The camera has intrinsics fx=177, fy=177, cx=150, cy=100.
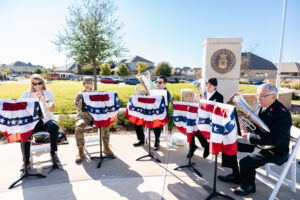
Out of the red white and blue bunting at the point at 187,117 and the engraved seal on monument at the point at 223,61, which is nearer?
the red white and blue bunting at the point at 187,117

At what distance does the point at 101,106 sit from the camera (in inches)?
143

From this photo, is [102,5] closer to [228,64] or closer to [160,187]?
[228,64]

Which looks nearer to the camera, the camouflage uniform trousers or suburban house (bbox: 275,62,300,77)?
the camouflage uniform trousers

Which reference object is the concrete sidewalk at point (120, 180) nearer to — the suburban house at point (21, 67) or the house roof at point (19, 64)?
the suburban house at point (21, 67)

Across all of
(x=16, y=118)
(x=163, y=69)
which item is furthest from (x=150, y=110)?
(x=163, y=69)

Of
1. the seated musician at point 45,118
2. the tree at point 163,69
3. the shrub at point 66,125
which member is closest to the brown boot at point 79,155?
the seated musician at point 45,118

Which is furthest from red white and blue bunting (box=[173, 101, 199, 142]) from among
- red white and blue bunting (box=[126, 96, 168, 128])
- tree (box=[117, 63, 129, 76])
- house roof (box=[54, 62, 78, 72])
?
house roof (box=[54, 62, 78, 72])

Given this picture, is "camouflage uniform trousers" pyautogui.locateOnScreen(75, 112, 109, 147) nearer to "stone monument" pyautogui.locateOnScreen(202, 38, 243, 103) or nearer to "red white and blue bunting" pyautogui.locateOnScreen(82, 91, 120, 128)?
"red white and blue bunting" pyautogui.locateOnScreen(82, 91, 120, 128)

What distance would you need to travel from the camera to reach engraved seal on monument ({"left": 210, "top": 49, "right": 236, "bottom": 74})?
700 cm

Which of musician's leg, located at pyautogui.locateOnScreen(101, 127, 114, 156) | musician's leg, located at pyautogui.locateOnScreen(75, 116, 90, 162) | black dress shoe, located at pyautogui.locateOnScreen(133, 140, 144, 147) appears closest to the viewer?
musician's leg, located at pyautogui.locateOnScreen(75, 116, 90, 162)

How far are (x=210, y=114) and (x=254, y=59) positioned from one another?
62172 millimetres

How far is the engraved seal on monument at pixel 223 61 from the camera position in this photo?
700 cm

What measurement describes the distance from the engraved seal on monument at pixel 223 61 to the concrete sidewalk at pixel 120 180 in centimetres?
386

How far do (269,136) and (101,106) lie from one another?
9.64 ft
